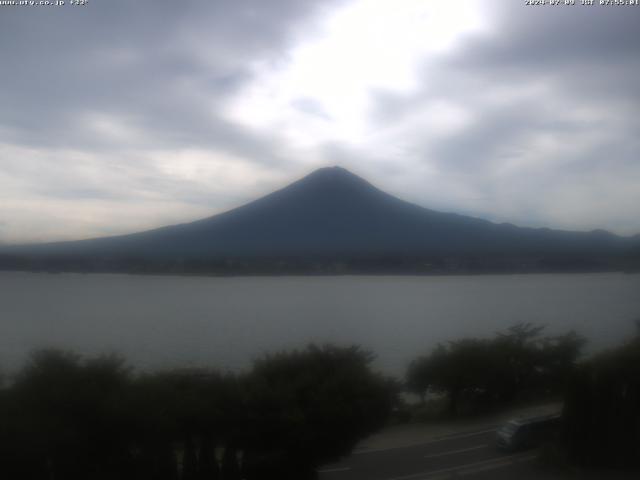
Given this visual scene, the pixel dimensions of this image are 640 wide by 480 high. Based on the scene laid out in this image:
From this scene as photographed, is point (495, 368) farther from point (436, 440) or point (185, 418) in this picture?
point (185, 418)

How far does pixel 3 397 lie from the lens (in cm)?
585

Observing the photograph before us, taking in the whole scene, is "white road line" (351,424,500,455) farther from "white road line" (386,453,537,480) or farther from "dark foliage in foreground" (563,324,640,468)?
"dark foliage in foreground" (563,324,640,468)

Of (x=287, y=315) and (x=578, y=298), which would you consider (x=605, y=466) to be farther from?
(x=578, y=298)

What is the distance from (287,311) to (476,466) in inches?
384

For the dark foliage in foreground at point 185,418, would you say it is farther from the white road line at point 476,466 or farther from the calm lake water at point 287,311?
the calm lake water at point 287,311

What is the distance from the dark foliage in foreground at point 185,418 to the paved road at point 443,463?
1.38 ft

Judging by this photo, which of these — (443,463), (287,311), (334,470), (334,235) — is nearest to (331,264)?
(334,235)

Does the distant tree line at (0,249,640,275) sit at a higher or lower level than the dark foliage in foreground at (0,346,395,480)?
higher

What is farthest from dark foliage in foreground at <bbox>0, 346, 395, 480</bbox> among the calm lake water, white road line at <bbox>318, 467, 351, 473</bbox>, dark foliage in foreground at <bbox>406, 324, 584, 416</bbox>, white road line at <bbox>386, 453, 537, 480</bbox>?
Answer: dark foliage in foreground at <bbox>406, 324, 584, 416</bbox>

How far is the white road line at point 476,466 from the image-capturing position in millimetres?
6742

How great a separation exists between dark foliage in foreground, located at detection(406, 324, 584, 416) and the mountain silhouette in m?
1.80

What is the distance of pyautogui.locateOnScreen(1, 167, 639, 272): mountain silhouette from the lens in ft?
40.7

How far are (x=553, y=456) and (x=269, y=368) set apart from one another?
3.47m

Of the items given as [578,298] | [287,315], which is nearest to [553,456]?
[287,315]
